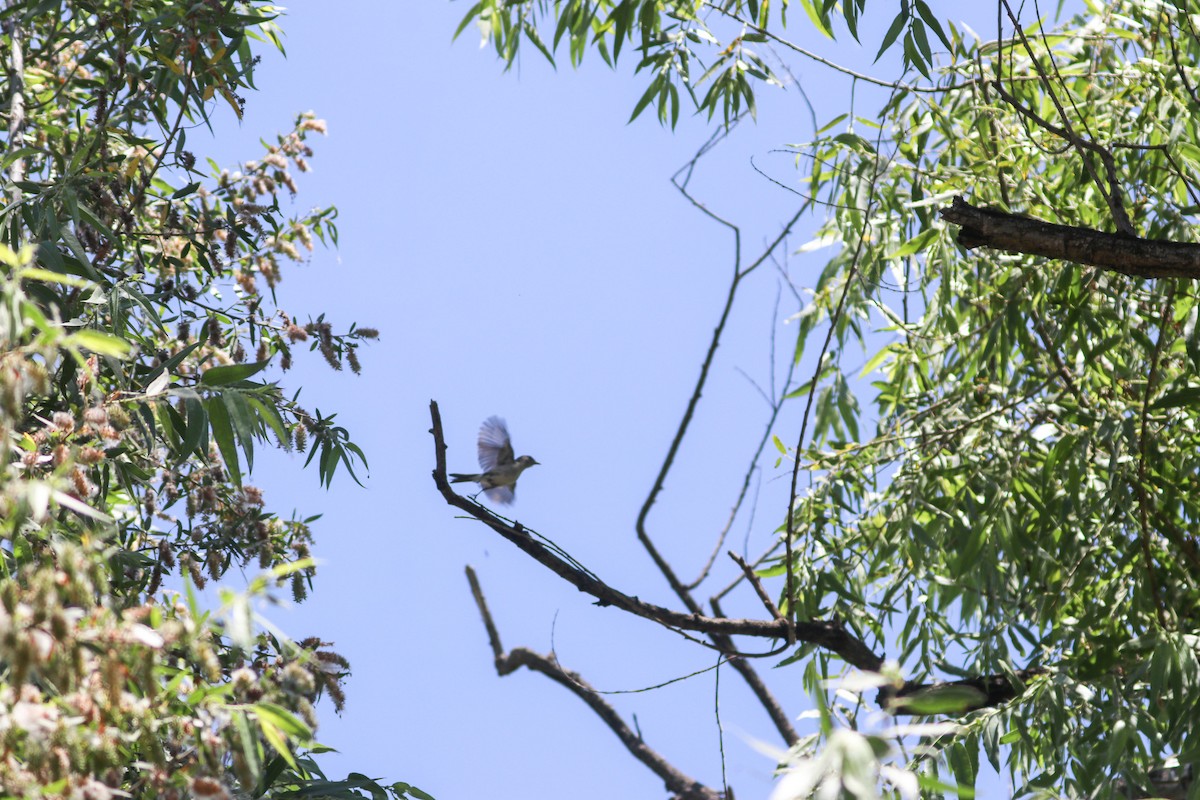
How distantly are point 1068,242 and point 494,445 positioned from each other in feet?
6.07

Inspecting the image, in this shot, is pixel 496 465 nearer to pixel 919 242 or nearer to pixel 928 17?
pixel 919 242

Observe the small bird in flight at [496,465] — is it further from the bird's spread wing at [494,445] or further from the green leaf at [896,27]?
the green leaf at [896,27]

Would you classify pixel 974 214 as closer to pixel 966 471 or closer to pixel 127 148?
pixel 966 471

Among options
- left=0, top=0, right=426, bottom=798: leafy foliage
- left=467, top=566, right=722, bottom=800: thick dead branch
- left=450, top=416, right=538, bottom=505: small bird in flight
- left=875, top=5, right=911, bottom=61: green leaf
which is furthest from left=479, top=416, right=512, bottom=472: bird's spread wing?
left=467, top=566, right=722, bottom=800: thick dead branch

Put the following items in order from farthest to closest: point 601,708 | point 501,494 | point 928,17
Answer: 1. point 601,708
2. point 501,494
3. point 928,17

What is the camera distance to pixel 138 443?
2.53 meters

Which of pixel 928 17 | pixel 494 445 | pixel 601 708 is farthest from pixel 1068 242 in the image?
pixel 601 708

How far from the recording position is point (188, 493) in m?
2.77

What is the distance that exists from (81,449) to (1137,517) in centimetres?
257

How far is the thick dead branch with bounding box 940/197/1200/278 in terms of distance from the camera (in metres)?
1.99

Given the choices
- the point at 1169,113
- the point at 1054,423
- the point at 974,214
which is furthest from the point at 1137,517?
the point at 974,214

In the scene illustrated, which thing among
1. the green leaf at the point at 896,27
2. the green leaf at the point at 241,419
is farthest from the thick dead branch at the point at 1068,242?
the green leaf at the point at 241,419

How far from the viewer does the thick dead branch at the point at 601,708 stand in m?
5.79

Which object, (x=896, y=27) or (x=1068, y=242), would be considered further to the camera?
(x=896, y=27)
